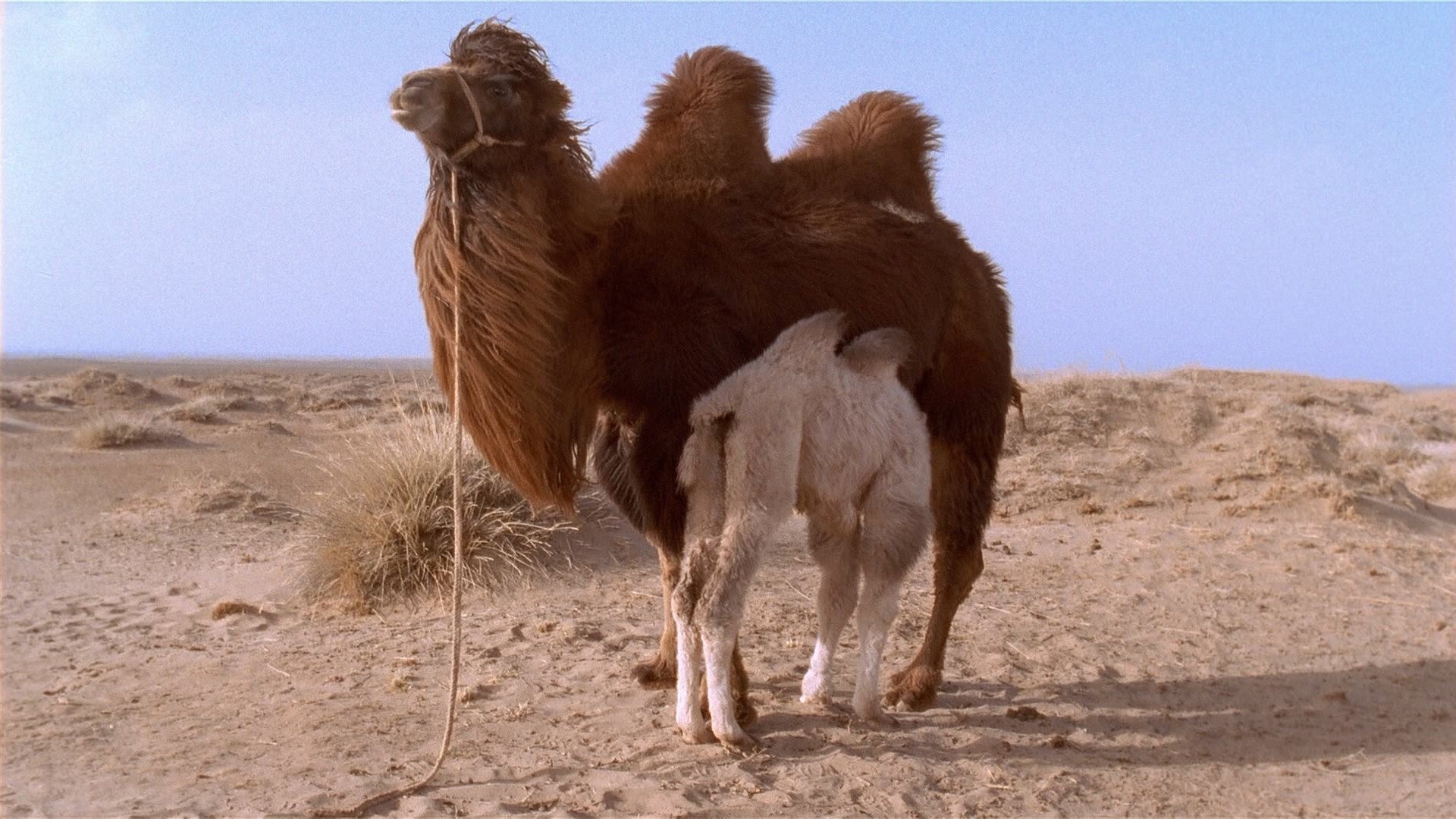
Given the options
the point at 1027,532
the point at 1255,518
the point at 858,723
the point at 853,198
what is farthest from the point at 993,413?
the point at 1255,518

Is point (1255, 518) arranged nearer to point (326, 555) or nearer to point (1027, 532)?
point (1027, 532)

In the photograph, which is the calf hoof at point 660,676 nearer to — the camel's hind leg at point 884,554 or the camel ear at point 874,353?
the camel's hind leg at point 884,554

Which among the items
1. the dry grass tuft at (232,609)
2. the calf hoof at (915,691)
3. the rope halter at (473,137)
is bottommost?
the dry grass tuft at (232,609)

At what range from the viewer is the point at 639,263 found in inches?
160

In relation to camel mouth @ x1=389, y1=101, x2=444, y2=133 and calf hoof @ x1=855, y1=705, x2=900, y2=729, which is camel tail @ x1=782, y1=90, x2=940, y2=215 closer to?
camel mouth @ x1=389, y1=101, x2=444, y2=133

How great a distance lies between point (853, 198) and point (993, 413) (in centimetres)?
119

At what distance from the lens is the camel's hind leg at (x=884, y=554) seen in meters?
4.25

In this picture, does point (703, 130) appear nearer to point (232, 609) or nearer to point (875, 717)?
point (875, 717)

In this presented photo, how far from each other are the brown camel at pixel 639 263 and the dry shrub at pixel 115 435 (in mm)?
10746

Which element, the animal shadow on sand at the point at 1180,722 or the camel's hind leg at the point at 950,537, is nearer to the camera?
the animal shadow on sand at the point at 1180,722

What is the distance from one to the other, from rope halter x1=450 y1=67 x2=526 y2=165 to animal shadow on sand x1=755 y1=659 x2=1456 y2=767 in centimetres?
242

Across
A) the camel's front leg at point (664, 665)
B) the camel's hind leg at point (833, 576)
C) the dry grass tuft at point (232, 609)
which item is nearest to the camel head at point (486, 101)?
the camel's hind leg at point (833, 576)

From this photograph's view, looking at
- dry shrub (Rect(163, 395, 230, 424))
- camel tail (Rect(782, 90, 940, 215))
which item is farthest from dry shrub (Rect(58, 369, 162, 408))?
camel tail (Rect(782, 90, 940, 215))

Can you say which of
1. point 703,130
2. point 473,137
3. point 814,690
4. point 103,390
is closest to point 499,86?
point 473,137
